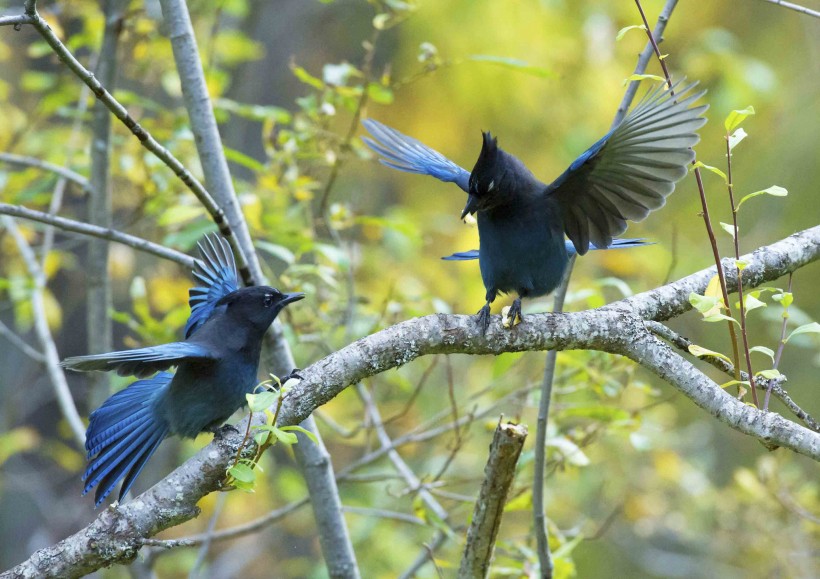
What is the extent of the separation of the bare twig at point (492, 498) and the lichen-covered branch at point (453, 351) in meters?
0.28

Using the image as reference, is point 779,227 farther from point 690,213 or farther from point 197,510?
point 197,510

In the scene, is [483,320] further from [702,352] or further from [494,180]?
[494,180]

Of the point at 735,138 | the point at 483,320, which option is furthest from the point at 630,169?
the point at 483,320

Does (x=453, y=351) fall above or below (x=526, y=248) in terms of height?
below

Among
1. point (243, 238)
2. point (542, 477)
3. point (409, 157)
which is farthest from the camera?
point (409, 157)

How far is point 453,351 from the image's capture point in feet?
9.83

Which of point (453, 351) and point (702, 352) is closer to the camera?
point (702, 352)

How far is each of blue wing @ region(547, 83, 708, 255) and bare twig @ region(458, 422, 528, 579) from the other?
3.51ft

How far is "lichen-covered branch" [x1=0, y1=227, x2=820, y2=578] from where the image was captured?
2559 millimetres

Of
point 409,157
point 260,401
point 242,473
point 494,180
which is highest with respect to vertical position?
point 409,157

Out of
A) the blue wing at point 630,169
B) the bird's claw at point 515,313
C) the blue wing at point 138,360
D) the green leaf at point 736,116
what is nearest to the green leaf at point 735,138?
the green leaf at point 736,116

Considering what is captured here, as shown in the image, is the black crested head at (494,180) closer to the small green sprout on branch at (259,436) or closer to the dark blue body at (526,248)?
the dark blue body at (526,248)

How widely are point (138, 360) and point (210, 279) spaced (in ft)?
4.32

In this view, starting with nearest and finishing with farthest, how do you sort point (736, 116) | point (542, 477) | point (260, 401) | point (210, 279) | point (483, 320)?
point (260, 401), point (736, 116), point (483, 320), point (542, 477), point (210, 279)
